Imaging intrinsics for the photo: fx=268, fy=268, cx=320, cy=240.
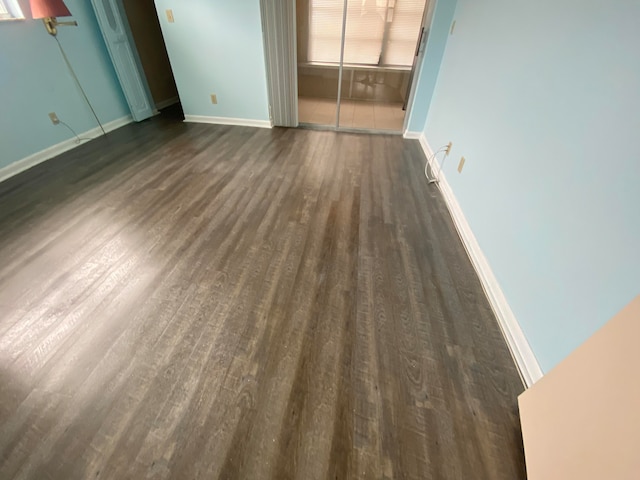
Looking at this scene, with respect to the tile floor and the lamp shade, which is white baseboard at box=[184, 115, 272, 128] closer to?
the tile floor

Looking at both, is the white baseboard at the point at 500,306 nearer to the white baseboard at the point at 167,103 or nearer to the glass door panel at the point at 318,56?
the glass door panel at the point at 318,56

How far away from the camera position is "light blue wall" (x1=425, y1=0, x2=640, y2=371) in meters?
0.85

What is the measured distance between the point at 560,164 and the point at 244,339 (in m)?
1.57

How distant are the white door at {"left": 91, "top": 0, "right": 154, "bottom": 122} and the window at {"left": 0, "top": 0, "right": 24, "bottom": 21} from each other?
71cm

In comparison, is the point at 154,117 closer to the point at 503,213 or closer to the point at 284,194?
the point at 284,194

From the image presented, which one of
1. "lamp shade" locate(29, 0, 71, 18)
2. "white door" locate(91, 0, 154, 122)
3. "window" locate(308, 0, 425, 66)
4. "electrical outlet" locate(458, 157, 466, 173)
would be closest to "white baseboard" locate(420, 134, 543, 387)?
"electrical outlet" locate(458, 157, 466, 173)

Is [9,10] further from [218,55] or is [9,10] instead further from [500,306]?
[500,306]

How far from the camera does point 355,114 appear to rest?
414 centimetres

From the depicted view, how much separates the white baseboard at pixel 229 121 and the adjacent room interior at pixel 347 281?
105 cm

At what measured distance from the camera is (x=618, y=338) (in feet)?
2.48

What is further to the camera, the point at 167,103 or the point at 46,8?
the point at 167,103

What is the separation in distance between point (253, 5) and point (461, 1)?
2.08m

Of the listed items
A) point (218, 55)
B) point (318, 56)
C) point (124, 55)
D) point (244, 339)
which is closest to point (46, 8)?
point (124, 55)

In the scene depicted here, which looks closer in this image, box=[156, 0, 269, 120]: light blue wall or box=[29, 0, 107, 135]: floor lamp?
box=[29, 0, 107, 135]: floor lamp
